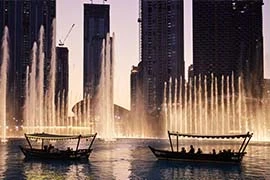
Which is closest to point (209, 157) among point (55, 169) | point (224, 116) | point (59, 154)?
point (55, 169)

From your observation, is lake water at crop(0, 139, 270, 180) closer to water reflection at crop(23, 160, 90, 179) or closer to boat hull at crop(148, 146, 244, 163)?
water reflection at crop(23, 160, 90, 179)

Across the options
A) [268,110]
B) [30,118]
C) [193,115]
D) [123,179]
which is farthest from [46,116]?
[123,179]

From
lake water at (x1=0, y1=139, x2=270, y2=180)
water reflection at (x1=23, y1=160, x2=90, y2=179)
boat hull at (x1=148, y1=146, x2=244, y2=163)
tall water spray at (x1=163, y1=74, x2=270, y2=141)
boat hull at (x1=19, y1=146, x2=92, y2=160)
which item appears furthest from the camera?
tall water spray at (x1=163, y1=74, x2=270, y2=141)

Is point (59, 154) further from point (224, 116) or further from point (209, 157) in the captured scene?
point (224, 116)

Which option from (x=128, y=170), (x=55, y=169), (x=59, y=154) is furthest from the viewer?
(x=59, y=154)

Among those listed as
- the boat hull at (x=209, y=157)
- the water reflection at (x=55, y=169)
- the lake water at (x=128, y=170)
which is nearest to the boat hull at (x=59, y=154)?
the water reflection at (x=55, y=169)

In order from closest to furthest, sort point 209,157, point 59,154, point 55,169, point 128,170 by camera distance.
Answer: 1. point 128,170
2. point 55,169
3. point 209,157
4. point 59,154

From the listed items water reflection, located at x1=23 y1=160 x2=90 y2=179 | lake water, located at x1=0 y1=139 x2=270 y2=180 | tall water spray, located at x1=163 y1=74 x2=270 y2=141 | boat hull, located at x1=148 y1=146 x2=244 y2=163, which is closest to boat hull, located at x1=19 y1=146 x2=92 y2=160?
water reflection, located at x1=23 y1=160 x2=90 y2=179

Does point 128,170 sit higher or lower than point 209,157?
lower

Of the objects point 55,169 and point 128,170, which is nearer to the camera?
point 128,170

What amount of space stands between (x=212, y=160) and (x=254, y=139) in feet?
235

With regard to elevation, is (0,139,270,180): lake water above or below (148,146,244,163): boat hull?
below

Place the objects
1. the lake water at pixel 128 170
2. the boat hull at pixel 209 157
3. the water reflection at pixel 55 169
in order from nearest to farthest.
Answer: the water reflection at pixel 55 169, the lake water at pixel 128 170, the boat hull at pixel 209 157

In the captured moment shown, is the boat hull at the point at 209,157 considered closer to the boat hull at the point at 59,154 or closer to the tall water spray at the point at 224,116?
the boat hull at the point at 59,154
